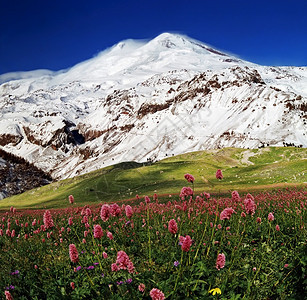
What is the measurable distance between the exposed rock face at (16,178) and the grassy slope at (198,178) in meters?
96.8

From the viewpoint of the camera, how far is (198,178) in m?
47.4

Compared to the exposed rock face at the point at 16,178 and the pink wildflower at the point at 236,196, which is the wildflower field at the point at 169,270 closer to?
the pink wildflower at the point at 236,196

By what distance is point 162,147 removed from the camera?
168 meters

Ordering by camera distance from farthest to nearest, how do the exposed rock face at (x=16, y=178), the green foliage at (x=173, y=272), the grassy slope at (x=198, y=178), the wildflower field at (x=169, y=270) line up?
the exposed rock face at (x=16, y=178), the grassy slope at (x=198, y=178), the green foliage at (x=173, y=272), the wildflower field at (x=169, y=270)

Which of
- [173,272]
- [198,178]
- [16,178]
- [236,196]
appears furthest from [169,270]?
[16,178]

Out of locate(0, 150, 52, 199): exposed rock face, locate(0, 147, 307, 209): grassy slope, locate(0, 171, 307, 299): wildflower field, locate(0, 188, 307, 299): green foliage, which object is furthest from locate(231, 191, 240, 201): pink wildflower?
locate(0, 150, 52, 199): exposed rock face

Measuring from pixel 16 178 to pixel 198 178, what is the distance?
517 ft

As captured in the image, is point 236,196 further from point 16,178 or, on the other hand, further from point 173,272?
point 16,178

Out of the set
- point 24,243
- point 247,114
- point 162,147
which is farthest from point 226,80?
point 24,243

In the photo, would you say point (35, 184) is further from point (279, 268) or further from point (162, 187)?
point (279, 268)

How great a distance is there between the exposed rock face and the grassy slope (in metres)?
96.8

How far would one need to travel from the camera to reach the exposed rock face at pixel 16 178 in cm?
15244

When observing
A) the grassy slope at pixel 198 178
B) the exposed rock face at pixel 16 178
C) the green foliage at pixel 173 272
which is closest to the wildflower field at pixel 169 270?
→ the green foliage at pixel 173 272

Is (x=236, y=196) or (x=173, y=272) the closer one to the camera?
(x=173, y=272)
